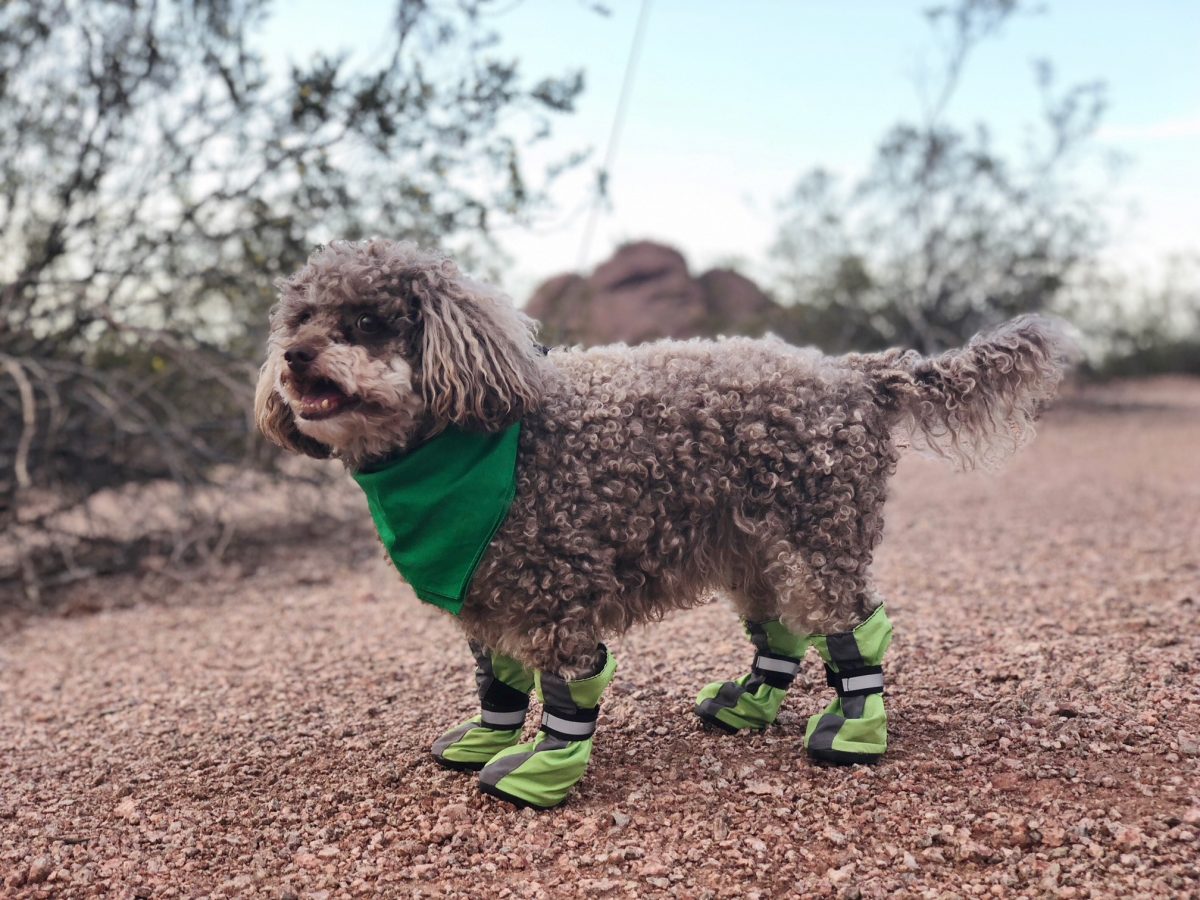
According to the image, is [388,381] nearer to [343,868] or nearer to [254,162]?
[343,868]

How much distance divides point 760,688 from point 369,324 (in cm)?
200

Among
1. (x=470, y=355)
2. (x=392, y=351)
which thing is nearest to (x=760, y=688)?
(x=470, y=355)

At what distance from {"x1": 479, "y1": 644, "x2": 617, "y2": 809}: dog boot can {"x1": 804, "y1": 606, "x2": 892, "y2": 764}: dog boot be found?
78 centimetres

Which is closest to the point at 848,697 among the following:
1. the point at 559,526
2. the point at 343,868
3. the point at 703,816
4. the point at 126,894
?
the point at 703,816

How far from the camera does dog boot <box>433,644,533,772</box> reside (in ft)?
12.3

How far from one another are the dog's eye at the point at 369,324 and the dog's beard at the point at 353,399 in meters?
0.14

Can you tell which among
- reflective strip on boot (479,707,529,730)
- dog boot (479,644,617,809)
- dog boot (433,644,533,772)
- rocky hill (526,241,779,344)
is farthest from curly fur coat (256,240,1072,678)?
rocky hill (526,241,779,344)

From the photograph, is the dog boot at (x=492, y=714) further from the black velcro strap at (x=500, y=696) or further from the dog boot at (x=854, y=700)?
the dog boot at (x=854, y=700)

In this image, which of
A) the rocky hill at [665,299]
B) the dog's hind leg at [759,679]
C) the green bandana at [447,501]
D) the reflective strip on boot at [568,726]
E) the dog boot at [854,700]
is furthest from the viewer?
the rocky hill at [665,299]

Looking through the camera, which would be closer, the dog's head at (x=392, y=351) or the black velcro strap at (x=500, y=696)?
the dog's head at (x=392, y=351)

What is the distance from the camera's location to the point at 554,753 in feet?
11.3

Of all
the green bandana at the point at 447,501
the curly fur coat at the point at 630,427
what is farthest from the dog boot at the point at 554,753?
the green bandana at the point at 447,501

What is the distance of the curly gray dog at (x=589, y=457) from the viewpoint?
325 centimetres

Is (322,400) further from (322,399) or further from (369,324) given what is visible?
(369,324)
